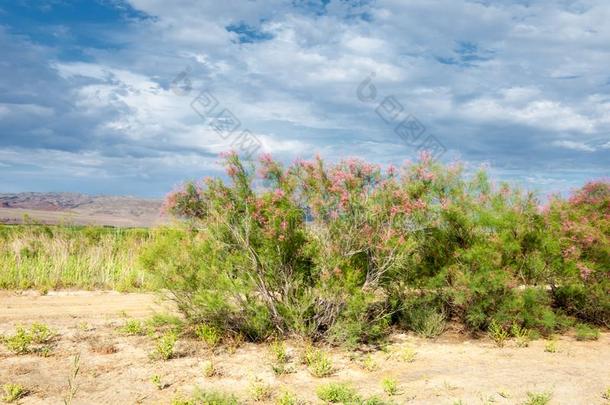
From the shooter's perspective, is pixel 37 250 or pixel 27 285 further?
pixel 37 250

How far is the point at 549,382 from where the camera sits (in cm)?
688

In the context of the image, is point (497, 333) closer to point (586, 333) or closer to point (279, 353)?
point (586, 333)

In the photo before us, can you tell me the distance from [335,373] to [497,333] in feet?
10.5

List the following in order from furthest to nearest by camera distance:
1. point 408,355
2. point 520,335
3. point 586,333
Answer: point 586,333, point 520,335, point 408,355

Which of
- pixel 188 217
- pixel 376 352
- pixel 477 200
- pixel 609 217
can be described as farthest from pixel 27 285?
pixel 609 217

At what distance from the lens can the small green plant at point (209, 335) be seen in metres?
8.12

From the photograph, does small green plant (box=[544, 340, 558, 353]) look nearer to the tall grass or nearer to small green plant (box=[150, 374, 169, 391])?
small green plant (box=[150, 374, 169, 391])

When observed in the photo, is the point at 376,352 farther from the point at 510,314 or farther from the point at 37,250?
the point at 37,250

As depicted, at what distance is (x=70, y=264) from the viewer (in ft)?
50.8

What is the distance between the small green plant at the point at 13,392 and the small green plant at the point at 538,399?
19.0 ft

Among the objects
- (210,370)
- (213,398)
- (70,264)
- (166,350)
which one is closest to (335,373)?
(210,370)

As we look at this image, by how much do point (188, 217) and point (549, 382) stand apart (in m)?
5.75

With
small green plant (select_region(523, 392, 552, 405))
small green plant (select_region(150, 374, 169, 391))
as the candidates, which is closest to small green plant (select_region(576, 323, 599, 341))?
small green plant (select_region(523, 392, 552, 405))

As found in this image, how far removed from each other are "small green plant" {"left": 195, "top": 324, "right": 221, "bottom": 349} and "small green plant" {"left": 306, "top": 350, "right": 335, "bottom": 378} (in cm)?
162
